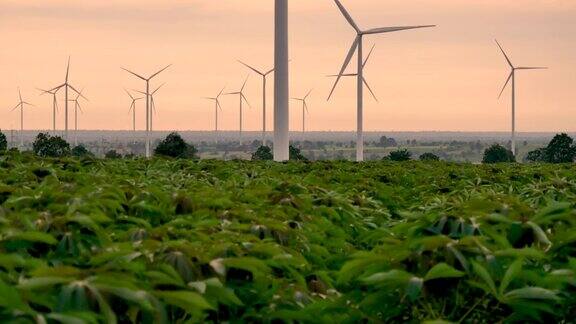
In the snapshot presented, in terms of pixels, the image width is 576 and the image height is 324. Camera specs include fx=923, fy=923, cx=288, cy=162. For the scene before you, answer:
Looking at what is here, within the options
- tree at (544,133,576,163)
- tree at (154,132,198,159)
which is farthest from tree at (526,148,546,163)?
tree at (154,132,198,159)

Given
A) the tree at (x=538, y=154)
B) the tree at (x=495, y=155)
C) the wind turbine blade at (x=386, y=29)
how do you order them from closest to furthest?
the wind turbine blade at (x=386, y=29)
the tree at (x=495, y=155)
the tree at (x=538, y=154)

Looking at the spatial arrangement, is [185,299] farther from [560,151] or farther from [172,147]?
[560,151]

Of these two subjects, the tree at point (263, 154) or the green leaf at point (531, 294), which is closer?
the green leaf at point (531, 294)

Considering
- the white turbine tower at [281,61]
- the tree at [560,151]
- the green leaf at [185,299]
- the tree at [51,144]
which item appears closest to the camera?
the green leaf at [185,299]

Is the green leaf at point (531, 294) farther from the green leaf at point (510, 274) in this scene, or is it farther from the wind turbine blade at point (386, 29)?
the wind turbine blade at point (386, 29)

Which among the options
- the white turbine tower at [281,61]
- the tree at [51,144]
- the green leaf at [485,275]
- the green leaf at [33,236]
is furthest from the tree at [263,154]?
the green leaf at [485,275]

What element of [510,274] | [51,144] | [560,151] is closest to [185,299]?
[510,274]

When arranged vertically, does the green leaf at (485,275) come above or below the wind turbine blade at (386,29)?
below

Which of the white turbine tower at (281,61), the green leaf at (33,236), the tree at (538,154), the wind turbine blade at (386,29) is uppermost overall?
the wind turbine blade at (386,29)
